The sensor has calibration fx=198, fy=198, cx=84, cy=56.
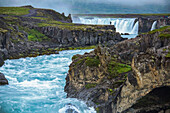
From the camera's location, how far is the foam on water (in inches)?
719

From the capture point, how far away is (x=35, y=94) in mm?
23875

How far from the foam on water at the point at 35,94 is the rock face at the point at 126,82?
1240 millimetres

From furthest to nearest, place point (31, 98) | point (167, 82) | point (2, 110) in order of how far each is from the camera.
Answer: point (31, 98) → point (2, 110) → point (167, 82)

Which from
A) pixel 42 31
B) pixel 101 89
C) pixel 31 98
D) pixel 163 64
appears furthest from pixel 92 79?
pixel 42 31

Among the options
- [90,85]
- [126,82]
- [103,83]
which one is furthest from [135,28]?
[126,82]

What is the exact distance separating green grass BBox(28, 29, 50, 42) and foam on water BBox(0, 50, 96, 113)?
35136 mm

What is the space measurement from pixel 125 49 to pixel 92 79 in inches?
387

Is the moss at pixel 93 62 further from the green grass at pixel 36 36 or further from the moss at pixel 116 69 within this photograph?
the green grass at pixel 36 36

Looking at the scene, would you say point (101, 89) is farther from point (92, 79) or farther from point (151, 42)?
point (151, 42)

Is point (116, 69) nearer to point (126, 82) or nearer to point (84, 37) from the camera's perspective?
point (126, 82)

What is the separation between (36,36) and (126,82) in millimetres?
68650

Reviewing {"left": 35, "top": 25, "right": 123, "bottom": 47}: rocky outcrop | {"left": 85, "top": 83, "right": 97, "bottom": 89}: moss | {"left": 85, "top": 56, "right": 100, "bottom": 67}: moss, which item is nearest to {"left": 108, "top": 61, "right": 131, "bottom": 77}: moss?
{"left": 85, "top": 56, "right": 100, "bottom": 67}: moss

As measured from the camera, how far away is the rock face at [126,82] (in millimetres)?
12445

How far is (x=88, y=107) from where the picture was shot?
1631cm
